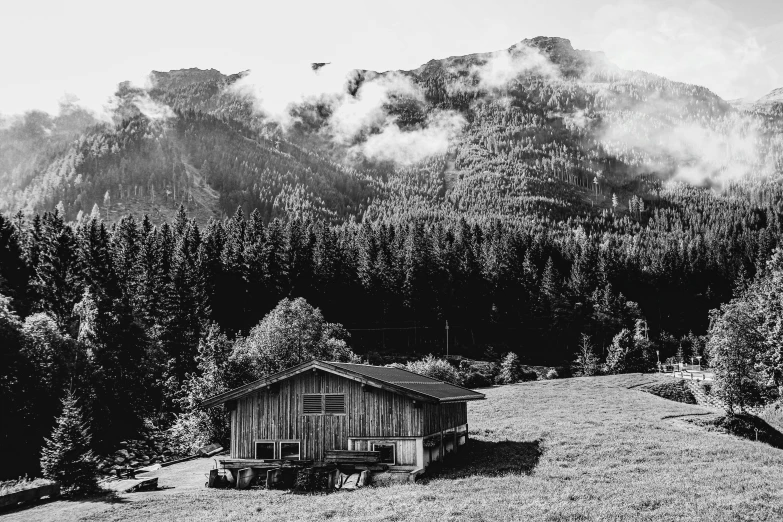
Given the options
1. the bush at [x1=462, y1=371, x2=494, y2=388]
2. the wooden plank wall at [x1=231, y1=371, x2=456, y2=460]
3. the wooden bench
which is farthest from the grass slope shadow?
the bush at [x1=462, y1=371, x2=494, y2=388]

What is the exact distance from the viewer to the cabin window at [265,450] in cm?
3572

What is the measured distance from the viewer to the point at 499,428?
5034 centimetres

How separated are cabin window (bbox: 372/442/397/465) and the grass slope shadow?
209 centimetres

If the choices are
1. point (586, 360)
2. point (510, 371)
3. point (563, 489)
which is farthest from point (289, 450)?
point (586, 360)

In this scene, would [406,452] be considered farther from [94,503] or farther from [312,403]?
[94,503]

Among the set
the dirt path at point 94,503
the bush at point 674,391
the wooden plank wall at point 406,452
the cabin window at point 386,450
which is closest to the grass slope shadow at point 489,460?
the wooden plank wall at point 406,452

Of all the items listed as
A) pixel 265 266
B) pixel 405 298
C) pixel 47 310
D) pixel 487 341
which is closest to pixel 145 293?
pixel 47 310

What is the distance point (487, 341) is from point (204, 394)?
2674 inches

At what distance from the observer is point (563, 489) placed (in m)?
27.7

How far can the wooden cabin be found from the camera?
34344 mm

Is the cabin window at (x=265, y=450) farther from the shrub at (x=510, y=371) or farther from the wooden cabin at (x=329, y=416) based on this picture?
the shrub at (x=510, y=371)

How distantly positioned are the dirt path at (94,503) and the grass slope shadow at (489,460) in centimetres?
1289

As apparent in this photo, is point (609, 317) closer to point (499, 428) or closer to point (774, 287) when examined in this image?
point (774, 287)

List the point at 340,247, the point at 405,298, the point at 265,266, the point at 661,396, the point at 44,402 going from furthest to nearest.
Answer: the point at 340,247, the point at 405,298, the point at 265,266, the point at 661,396, the point at 44,402
